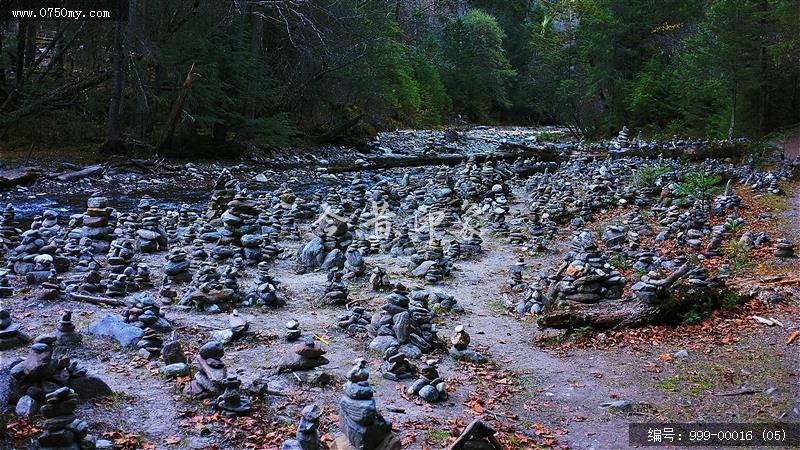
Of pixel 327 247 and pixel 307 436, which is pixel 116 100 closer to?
pixel 327 247

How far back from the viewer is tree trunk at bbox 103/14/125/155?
19984 mm

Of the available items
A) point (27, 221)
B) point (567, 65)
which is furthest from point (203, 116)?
point (567, 65)

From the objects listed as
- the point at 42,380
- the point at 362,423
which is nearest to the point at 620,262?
the point at 362,423

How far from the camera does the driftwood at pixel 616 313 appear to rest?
678 centimetres

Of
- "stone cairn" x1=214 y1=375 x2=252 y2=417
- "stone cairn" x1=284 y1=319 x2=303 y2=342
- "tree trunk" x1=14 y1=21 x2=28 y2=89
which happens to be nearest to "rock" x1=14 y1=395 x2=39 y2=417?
"stone cairn" x1=214 y1=375 x2=252 y2=417

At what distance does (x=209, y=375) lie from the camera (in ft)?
15.5

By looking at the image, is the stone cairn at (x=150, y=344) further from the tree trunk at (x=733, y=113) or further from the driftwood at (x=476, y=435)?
the tree trunk at (x=733, y=113)

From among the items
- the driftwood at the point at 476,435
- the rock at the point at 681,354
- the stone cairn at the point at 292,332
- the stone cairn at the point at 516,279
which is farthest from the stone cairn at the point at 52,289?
the rock at the point at 681,354

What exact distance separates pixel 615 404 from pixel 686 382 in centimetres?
83

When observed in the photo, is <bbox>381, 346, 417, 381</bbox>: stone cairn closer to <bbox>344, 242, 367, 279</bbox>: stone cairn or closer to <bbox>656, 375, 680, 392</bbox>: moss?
<bbox>656, 375, 680, 392</bbox>: moss

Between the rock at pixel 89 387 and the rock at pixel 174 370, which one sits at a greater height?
the rock at pixel 89 387

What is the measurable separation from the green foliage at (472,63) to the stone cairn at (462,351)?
52865 mm

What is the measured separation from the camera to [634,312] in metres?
6.82

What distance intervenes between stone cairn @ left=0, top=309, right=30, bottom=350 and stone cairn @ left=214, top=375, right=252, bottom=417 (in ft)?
7.49
